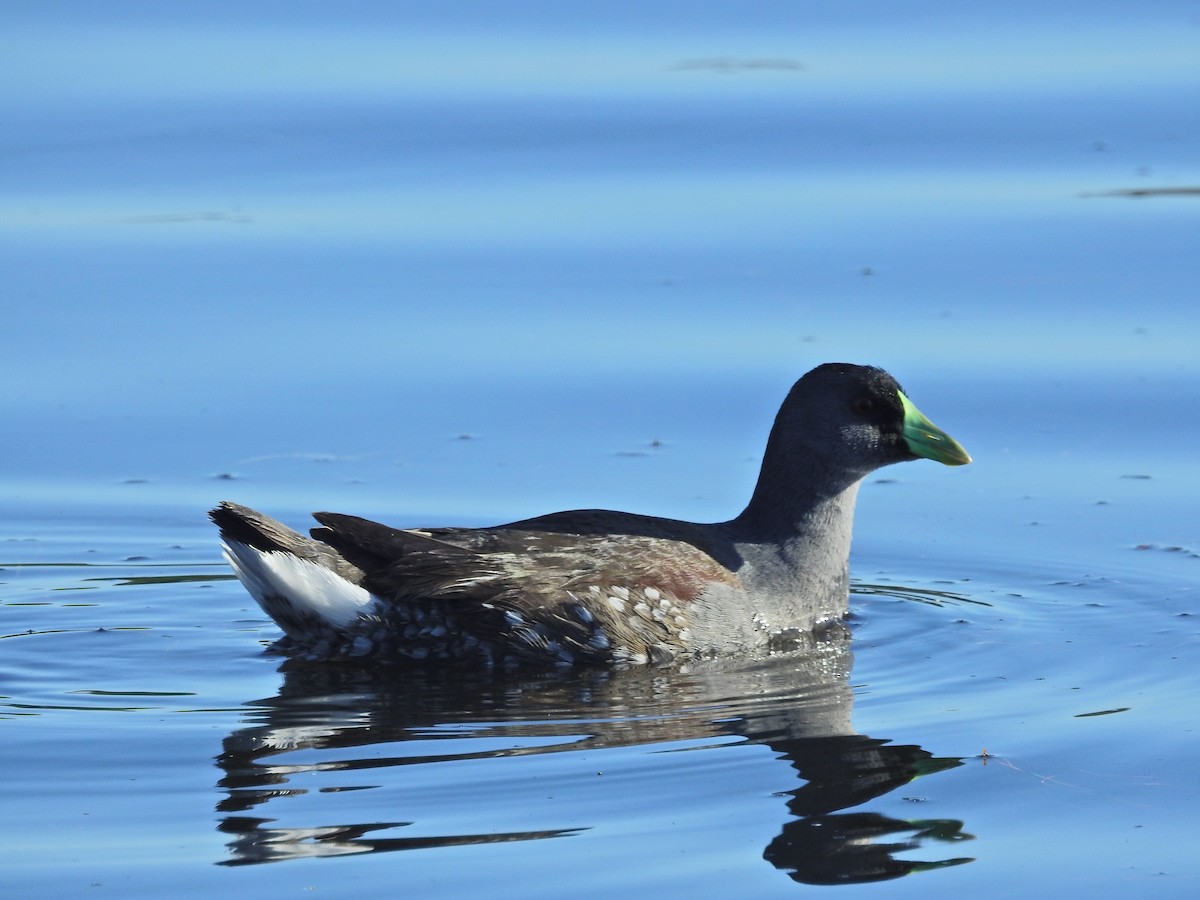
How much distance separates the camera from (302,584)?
920 cm

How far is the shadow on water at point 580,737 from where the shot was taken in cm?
682

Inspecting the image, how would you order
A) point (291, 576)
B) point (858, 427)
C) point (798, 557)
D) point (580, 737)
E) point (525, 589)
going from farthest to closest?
point (858, 427)
point (798, 557)
point (525, 589)
point (291, 576)
point (580, 737)

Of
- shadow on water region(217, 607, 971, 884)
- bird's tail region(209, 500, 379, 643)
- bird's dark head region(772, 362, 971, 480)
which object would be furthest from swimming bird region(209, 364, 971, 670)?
bird's dark head region(772, 362, 971, 480)

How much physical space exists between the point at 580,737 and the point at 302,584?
1.79m

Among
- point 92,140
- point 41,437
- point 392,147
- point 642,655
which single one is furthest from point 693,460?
point 92,140

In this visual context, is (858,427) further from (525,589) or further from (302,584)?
(302,584)

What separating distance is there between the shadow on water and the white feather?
0.25 meters

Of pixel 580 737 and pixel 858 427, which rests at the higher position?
pixel 858 427

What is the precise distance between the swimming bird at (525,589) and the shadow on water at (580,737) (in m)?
0.15

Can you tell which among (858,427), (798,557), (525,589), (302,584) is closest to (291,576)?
(302,584)

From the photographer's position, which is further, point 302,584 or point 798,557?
point 798,557

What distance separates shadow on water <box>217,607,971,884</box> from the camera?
6816 millimetres

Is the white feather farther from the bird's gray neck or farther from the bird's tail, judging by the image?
the bird's gray neck

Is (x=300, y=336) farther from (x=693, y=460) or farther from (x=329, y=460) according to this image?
(x=693, y=460)
